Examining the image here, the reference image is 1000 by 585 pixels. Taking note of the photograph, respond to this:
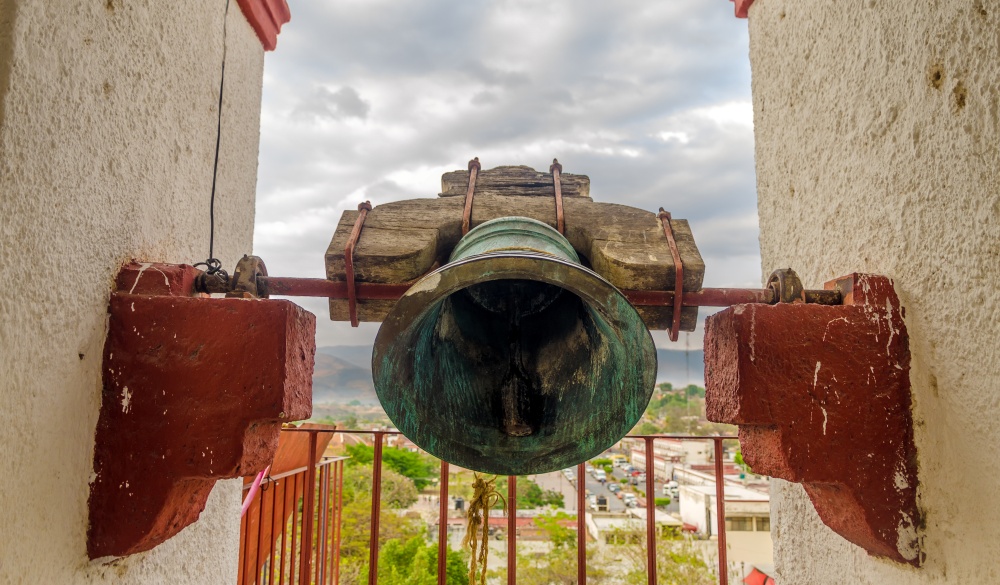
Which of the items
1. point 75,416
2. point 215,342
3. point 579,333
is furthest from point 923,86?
point 75,416

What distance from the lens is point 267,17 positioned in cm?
231

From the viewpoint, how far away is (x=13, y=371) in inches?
37.8

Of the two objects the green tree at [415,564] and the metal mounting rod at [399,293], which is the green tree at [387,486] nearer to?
the green tree at [415,564]

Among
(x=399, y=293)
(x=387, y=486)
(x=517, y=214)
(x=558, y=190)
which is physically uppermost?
(x=558, y=190)

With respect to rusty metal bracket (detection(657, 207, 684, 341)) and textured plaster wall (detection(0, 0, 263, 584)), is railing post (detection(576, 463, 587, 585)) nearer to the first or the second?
rusty metal bracket (detection(657, 207, 684, 341))

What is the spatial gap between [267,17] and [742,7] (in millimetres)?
1853

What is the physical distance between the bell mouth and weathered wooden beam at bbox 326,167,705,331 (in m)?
0.15

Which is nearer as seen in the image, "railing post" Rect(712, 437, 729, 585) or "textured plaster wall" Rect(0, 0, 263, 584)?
"textured plaster wall" Rect(0, 0, 263, 584)

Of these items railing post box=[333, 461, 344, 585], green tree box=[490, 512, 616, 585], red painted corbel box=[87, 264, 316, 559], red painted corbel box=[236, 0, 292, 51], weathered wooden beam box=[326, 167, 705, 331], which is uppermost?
red painted corbel box=[236, 0, 292, 51]

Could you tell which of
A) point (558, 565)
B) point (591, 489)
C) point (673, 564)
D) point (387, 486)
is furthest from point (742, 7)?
point (591, 489)

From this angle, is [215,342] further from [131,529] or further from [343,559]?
[343,559]

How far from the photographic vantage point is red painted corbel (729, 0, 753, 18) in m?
2.19

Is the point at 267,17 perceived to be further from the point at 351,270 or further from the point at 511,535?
the point at 511,535

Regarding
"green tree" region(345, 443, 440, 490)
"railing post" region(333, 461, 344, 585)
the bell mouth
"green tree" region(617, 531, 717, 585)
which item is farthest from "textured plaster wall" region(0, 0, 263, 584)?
"green tree" region(345, 443, 440, 490)
